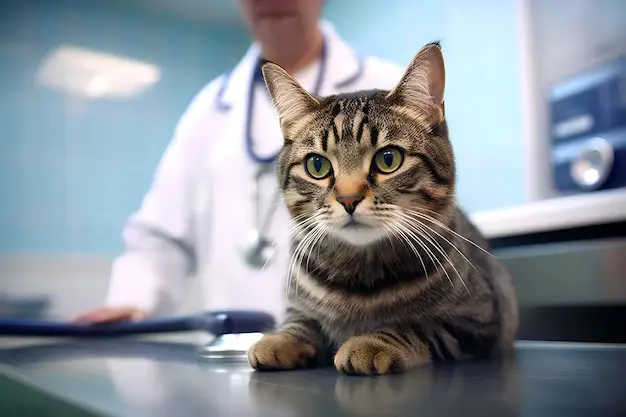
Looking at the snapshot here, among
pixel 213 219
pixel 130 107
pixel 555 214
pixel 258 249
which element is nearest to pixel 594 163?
pixel 555 214

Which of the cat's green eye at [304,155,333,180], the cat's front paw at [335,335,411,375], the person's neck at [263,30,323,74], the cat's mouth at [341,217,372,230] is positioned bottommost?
the cat's front paw at [335,335,411,375]

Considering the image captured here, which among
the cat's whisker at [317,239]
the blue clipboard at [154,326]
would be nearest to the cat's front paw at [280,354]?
the cat's whisker at [317,239]

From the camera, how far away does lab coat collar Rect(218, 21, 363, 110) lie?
83cm

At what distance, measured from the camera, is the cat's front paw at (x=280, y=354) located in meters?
0.61

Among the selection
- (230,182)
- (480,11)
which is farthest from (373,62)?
(230,182)

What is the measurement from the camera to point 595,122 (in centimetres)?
101

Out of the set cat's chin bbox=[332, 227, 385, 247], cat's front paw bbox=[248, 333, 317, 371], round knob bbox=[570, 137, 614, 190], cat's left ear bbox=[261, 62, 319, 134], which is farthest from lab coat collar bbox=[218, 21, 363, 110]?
round knob bbox=[570, 137, 614, 190]

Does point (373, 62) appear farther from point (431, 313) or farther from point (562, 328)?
point (562, 328)

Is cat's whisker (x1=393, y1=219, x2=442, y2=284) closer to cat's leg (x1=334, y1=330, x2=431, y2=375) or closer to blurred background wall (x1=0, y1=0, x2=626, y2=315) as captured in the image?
cat's leg (x1=334, y1=330, x2=431, y2=375)

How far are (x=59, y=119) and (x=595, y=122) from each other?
1.07 metres

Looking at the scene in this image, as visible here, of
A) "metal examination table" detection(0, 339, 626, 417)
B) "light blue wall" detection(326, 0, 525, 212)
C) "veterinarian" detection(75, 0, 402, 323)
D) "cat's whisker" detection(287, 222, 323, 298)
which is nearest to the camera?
"metal examination table" detection(0, 339, 626, 417)

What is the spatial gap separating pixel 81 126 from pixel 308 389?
38.4 inches

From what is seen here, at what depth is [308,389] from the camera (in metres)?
0.47

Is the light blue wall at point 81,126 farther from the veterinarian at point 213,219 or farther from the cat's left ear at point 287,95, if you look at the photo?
the cat's left ear at point 287,95
